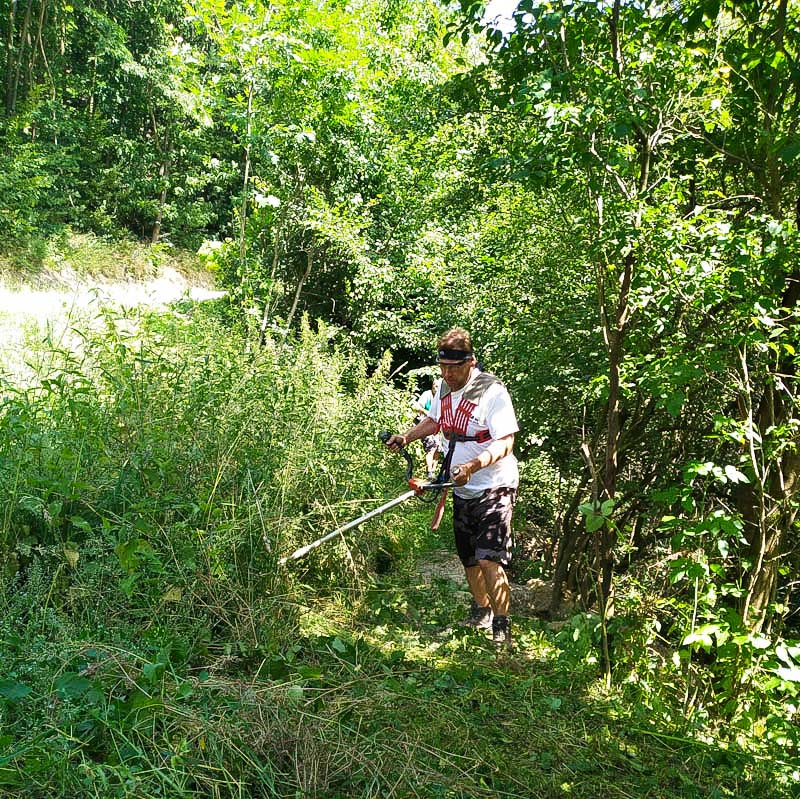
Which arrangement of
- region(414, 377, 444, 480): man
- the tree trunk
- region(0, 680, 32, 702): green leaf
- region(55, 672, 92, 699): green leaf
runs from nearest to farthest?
region(0, 680, 32, 702): green leaf → region(55, 672, 92, 699): green leaf → the tree trunk → region(414, 377, 444, 480): man

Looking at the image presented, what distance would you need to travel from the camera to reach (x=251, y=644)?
357 cm

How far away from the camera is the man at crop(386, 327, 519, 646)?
452 centimetres

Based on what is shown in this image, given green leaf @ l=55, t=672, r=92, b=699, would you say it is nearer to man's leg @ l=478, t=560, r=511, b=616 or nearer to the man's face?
man's leg @ l=478, t=560, r=511, b=616

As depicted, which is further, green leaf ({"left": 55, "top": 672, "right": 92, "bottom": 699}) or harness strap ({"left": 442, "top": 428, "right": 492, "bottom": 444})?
harness strap ({"left": 442, "top": 428, "right": 492, "bottom": 444})

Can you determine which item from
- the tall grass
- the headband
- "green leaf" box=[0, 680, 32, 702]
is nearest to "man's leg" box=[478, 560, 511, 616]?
the tall grass

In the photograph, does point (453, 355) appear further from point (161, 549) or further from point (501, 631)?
point (161, 549)

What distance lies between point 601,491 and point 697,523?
0.78 m

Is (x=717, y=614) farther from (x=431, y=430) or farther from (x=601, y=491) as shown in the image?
(x=431, y=430)

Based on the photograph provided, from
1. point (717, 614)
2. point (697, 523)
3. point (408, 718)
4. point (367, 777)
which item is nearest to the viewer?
point (367, 777)

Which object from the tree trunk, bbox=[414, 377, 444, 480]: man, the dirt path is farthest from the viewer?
the dirt path

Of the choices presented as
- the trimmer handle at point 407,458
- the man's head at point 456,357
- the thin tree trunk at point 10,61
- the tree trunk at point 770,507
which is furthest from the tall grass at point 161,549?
the thin tree trunk at point 10,61

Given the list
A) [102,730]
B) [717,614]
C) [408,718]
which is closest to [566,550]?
[717,614]

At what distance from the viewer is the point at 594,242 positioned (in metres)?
4.33

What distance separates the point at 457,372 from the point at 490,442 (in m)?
0.48
